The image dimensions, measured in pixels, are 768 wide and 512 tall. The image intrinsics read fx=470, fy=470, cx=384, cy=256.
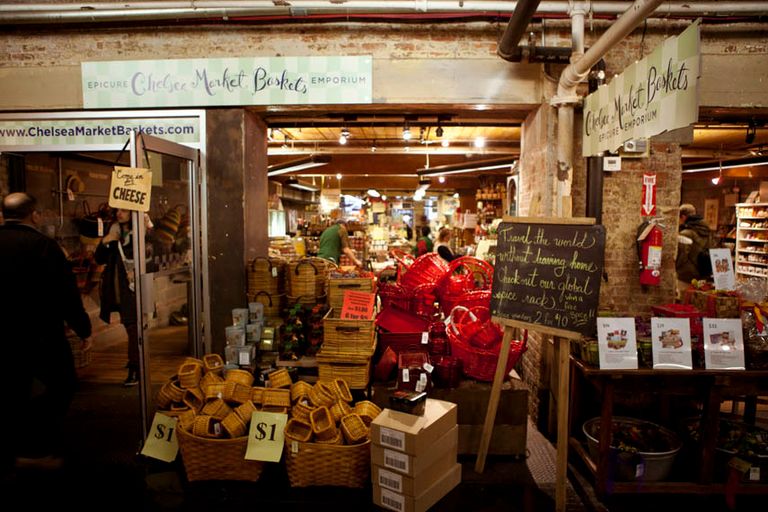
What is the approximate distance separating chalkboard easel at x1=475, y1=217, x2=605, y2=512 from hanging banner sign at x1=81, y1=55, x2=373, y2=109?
2.25 metres

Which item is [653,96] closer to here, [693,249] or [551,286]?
[551,286]

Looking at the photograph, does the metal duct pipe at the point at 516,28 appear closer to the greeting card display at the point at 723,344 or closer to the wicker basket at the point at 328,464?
the greeting card display at the point at 723,344

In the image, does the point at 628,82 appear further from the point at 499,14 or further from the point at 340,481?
the point at 340,481

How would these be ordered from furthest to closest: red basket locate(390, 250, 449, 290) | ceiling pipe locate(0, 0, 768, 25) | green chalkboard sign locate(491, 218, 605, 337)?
1. red basket locate(390, 250, 449, 290)
2. ceiling pipe locate(0, 0, 768, 25)
3. green chalkboard sign locate(491, 218, 605, 337)

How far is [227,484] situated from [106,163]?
597cm

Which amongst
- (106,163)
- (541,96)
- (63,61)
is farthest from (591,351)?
(106,163)

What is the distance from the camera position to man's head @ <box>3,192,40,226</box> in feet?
11.4

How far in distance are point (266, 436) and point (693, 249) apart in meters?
5.81

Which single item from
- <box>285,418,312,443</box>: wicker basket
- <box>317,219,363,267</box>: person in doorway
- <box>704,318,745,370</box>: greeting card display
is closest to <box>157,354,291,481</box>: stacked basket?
<box>285,418,312,443</box>: wicker basket

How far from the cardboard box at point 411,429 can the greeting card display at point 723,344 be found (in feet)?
6.26

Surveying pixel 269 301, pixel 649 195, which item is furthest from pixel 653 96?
pixel 269 301

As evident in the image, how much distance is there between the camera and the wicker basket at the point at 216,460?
3.51 meters

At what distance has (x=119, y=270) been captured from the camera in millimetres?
5230

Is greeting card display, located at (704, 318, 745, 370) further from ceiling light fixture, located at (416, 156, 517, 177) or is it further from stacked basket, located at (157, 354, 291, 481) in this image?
ceiling light fixture, located at (416, 156, 517, 177)
